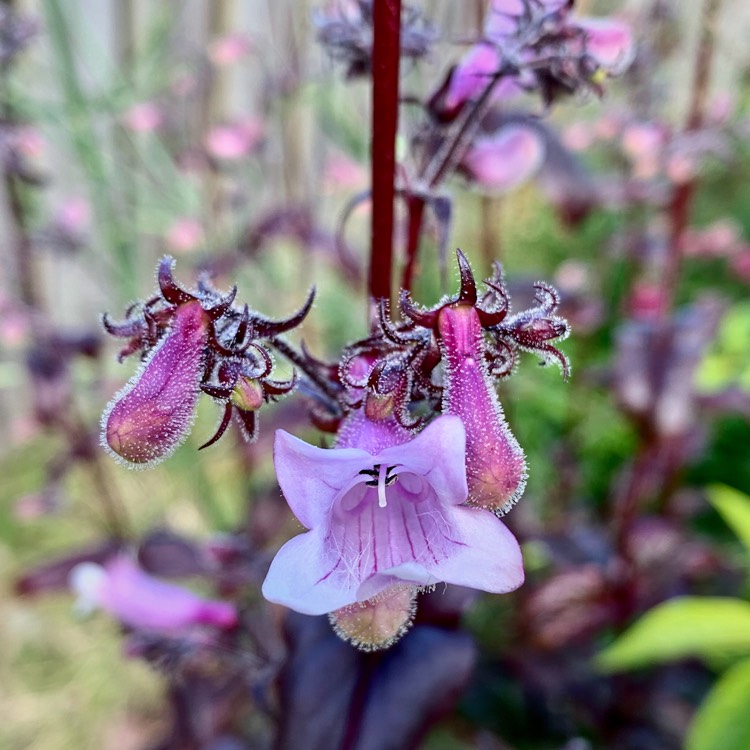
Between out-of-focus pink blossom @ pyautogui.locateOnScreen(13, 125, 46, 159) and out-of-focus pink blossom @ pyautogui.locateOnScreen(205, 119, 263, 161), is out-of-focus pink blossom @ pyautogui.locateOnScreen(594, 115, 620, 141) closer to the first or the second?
out-of-focus pink blossom @ pyautogui.locateOnScreen(205, 119, 263, 161)

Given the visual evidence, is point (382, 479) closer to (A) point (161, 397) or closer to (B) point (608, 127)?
(A) point (161, 397)

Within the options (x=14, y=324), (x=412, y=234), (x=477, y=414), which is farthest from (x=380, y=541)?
(x=14, y=324)

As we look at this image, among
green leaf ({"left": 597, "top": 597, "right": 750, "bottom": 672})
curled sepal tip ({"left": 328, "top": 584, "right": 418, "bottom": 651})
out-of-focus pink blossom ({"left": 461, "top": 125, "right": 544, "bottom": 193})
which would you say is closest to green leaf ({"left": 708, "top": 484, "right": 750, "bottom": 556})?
green leaf ({"left": 597, "top": 597, "right": 750, "bottom": 672})

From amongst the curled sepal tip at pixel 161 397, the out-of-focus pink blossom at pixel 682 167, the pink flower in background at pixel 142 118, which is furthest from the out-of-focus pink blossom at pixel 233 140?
the curled sepal tip at pixel 161 397

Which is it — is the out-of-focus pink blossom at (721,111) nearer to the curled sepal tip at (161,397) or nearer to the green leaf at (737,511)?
the green leaf at (737,511)

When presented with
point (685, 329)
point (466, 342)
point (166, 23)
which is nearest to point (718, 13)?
point (685, 329)

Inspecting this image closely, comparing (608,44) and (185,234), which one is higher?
(608,44)

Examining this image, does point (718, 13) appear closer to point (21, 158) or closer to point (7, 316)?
point (21, 158)
